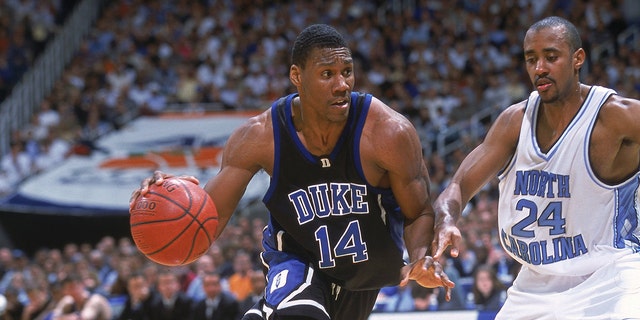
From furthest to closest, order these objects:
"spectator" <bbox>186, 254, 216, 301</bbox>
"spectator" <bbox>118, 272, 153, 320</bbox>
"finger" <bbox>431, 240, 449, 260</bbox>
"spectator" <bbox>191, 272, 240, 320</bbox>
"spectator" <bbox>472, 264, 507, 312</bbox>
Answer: "spectator" <bbox>186, 254, 216, 301</bbox> → "spectator" <bbox>118, 272, 153, 320</bbox> → "spectator" <bbox>191, 272, 240, 320</bbox> → "spectator" <bbox>472, 264, 507, 312</bbox> → "finger" <bbox>431, 240, 449, 260</bbox>

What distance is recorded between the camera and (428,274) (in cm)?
422

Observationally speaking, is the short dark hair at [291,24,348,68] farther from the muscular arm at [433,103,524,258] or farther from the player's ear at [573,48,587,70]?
the player's ear at [573,48,587,70]

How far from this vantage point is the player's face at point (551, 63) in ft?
14.8

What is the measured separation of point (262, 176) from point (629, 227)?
11270mm

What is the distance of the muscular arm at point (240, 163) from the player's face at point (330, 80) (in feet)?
1.28

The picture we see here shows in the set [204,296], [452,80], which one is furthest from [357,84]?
[204,296]

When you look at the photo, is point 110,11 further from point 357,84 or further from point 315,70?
point 315,70

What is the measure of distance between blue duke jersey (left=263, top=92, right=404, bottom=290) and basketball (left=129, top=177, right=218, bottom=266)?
419 millimetres

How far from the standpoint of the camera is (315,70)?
4719mm

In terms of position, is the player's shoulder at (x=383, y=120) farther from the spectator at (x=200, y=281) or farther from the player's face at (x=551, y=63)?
the spectator at (x=200, y=281)

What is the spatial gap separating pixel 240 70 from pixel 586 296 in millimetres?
14581

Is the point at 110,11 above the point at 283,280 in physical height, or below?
below

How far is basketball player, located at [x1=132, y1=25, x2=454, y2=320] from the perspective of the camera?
187 inches

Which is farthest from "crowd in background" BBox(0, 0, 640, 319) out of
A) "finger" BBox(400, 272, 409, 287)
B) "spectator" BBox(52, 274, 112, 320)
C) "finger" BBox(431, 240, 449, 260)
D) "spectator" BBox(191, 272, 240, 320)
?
"finger" BBox(400, 272, 409, 287)
